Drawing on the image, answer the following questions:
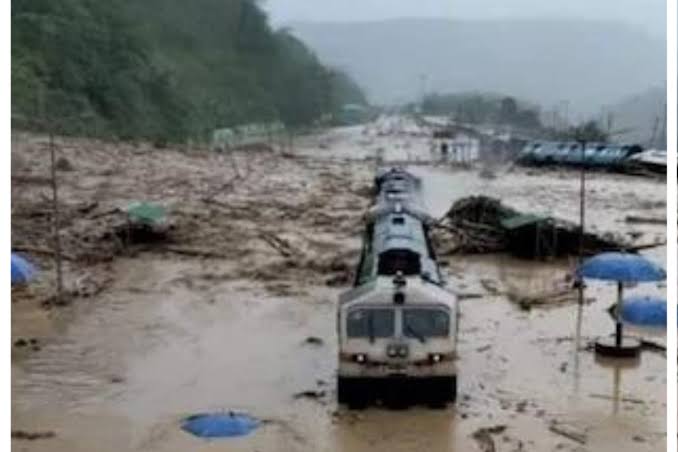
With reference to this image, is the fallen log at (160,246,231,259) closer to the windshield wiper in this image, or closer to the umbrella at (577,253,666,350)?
the umbrella at (577,253,666,350)

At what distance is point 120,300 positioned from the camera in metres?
20.3

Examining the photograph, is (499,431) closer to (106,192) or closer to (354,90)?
(106,192)

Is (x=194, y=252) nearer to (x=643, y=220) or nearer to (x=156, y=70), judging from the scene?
(x=643, y=220)

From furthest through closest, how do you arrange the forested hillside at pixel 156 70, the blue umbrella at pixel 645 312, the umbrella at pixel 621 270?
the forested hillside at pixel 156 70 → the umbrella at pixel 621 270 → the blue umbrella at pixel 645 312

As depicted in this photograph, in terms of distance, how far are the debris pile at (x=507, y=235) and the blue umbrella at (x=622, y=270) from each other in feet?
31.2

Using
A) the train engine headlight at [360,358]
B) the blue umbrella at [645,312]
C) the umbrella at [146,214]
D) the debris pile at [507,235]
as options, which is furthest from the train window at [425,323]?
the umbrella at [146,214]

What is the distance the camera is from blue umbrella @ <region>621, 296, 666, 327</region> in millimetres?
13945

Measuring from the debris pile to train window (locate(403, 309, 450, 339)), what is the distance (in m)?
11.8

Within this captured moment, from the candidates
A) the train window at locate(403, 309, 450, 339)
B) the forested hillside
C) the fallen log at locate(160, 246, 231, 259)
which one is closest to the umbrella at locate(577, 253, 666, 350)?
the train window at locate(403, 309, 450, 339)

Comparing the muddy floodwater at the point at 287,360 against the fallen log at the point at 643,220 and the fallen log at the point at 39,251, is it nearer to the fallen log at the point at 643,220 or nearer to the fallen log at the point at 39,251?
Result: the fallen log at the point at 39,251

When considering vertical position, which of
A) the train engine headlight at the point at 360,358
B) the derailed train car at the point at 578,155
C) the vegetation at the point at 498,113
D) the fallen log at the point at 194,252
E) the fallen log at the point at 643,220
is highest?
the vegetation at the point at 498,113

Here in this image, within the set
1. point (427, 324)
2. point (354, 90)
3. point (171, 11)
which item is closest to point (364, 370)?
point (427, 324)

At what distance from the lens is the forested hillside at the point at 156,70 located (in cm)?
4744

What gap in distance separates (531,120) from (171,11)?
28.6 m
